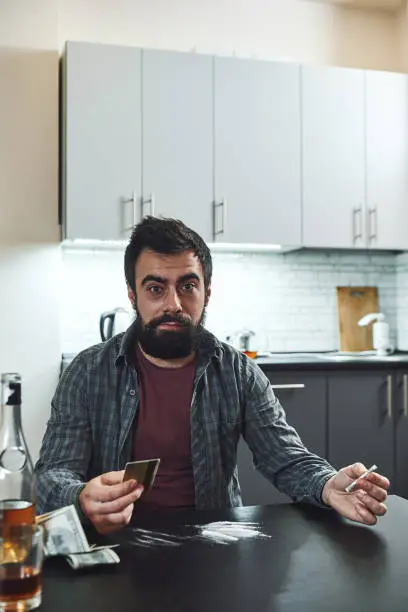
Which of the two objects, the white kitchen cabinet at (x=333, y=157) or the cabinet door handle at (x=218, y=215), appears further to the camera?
the white kitchen cabinet at (x=333, y=157)

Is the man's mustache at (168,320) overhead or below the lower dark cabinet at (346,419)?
overhead

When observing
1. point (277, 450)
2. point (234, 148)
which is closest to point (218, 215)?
point (234, 148)

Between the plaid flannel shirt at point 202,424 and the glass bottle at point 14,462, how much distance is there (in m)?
0.45

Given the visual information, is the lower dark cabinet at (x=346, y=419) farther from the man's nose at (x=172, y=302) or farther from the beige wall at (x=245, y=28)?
the beige wall at (x=245, y=28)

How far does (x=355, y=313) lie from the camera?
163 inches

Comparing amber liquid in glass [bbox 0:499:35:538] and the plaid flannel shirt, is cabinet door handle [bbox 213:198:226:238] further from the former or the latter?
amber liquid in glass [bbox 0:499:35:538]

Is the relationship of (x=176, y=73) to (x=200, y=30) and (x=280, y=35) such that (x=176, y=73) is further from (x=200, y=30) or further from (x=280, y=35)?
(x=280, y=35)

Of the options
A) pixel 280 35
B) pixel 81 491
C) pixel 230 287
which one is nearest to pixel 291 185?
pixel 230 287

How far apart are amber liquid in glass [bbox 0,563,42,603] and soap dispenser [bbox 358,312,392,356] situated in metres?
3.24

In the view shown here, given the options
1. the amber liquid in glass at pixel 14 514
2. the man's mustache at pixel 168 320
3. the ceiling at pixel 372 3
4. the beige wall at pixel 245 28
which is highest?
the ceiling at pixel 372 3

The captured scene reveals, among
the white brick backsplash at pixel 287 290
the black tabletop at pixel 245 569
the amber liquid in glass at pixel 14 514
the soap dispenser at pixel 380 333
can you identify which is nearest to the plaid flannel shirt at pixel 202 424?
the black tabletop at pixel 245 569

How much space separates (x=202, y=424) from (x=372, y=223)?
2278 millimetres

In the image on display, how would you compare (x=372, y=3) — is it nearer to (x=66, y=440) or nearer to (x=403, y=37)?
(x=403, y=37)

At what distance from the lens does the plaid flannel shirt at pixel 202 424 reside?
1.70 meters
